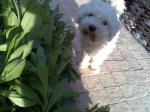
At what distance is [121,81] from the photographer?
4520 mm

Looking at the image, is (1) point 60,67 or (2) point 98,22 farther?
(2) point 98,22

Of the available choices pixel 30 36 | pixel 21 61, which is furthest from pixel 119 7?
pixel 21 61

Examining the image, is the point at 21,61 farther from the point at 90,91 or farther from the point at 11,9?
the point at 90,91

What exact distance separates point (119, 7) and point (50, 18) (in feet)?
6.28

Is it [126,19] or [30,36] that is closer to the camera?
[30,36]

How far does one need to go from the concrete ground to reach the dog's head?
644 millimetres

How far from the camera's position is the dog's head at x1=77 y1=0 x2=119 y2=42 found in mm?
3789

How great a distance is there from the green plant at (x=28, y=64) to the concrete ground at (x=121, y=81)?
1.20m

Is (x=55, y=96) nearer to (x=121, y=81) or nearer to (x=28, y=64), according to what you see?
(x=28, y=64)

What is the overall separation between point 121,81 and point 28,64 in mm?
2293

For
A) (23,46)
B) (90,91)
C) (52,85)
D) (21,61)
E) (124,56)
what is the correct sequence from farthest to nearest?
(124,56)
(90,91)
(52,85)
(23,46)
(21,61)

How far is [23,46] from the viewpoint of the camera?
92.0 inches

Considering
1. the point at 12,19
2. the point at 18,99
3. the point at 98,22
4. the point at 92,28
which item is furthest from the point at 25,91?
the point at 98,22

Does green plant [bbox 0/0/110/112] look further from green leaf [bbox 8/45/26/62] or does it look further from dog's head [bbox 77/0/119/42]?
dog's head [bbox 77/0/119/42]
